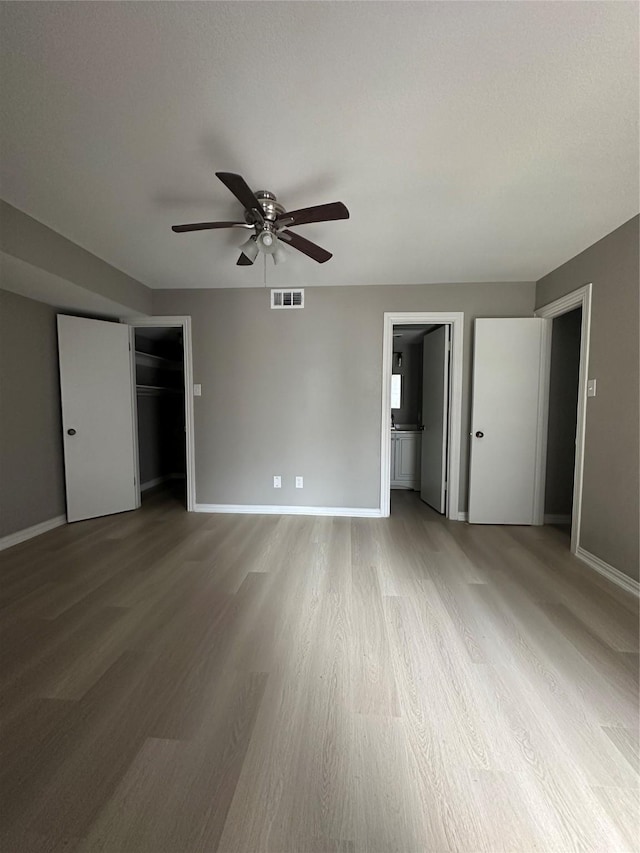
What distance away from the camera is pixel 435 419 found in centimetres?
374

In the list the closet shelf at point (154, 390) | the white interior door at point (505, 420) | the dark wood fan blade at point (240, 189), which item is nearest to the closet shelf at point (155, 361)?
the closet shelf at point (154, 390)

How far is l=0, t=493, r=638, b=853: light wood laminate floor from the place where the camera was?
92 cm

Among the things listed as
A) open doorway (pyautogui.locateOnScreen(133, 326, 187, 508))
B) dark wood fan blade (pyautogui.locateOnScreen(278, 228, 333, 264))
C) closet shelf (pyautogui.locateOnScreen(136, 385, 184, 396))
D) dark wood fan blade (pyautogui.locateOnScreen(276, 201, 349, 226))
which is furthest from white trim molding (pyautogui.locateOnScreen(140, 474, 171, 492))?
dark wood fan blade (pyautogui.locateOnScreen(276, 201, 349, 226))

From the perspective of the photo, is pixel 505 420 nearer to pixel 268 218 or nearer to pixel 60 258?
pixel 268 218

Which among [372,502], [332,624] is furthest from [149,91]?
[372,502]

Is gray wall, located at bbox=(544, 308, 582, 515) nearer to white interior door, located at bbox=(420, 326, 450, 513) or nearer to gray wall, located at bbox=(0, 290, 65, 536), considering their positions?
white interior door, located at bbox=(420, 326, 450, 513)

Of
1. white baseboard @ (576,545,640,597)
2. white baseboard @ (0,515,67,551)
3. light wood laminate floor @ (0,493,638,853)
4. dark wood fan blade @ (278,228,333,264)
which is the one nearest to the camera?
light wood laminate floor @ (0,493,638,853)

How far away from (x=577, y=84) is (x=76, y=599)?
11.8 ft

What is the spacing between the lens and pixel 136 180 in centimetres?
178

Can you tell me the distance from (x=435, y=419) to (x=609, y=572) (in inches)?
78.2

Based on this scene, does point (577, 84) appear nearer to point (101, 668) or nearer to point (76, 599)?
point (101, 668)

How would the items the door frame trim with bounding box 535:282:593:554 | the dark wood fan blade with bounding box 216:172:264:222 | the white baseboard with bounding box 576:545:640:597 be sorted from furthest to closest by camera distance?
the door frame trim with bounding box 535:282:593:554 < the white baseboard with bounding box 576:545:640:597 < the dark wood fan blade with bounding box 216:172:264:222

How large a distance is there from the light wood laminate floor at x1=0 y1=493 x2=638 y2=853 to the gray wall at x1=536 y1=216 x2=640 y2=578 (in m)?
0.37

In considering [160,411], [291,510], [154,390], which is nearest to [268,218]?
[291,510]
